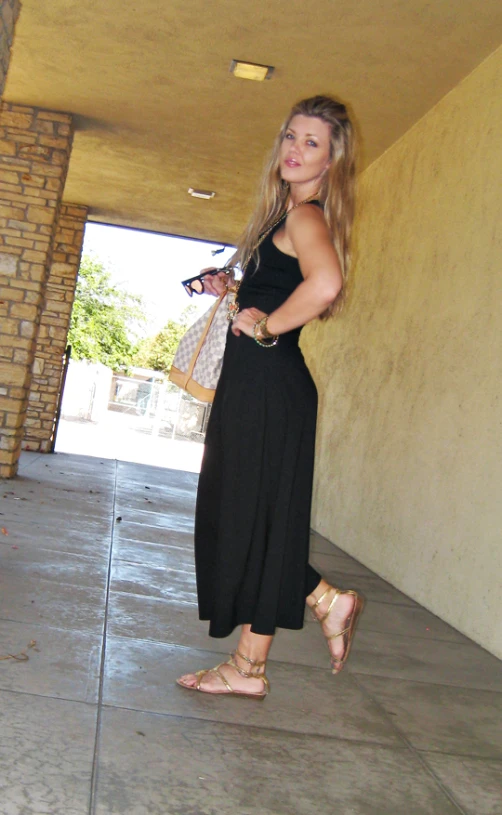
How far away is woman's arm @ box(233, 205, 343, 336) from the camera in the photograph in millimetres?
2092

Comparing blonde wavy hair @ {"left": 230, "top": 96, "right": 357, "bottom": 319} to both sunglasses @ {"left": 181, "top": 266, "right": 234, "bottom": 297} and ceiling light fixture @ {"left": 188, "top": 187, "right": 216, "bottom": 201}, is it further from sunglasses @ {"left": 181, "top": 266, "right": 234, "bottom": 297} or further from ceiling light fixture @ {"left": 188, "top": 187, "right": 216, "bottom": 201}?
ceiling light fixture @ {"left": 188, "top": 187, "right": 216, "bottom": 201}

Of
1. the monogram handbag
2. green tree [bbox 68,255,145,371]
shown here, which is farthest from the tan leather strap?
green tree [bbox 68,255,145,371]

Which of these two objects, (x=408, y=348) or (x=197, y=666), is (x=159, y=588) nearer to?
(x=197, y=666)

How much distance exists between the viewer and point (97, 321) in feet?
85.6

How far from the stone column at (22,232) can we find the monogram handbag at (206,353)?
15.1ft

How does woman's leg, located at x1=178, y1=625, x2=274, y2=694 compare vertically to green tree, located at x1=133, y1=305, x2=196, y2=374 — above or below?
below

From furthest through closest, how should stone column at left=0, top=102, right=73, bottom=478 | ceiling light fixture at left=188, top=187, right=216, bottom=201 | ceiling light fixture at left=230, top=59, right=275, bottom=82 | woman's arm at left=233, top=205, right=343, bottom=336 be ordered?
1. ceiling light fixture at left=188, top=187, right=216, bottom=201
2. stone column at left=0, top=102, right=73, bottom=478
3. ceiling light fixture at left=230, top=59, right=275, bottom=82
4. woman's arm at left=233, top=205, right=343, bottom=336

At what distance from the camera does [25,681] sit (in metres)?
2.09

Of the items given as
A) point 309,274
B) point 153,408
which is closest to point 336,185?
point 309,274

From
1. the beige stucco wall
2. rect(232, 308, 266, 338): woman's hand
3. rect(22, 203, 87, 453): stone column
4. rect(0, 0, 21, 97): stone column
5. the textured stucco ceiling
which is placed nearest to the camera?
rect(232, 308, 266, 338): woman's hand

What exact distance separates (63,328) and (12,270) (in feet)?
8.84

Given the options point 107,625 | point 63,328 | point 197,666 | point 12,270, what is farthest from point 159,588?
point 63,328

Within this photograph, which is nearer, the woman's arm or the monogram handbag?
the woman's arm

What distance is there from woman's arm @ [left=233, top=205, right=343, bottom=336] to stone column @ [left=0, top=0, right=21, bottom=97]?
43.7 inches
